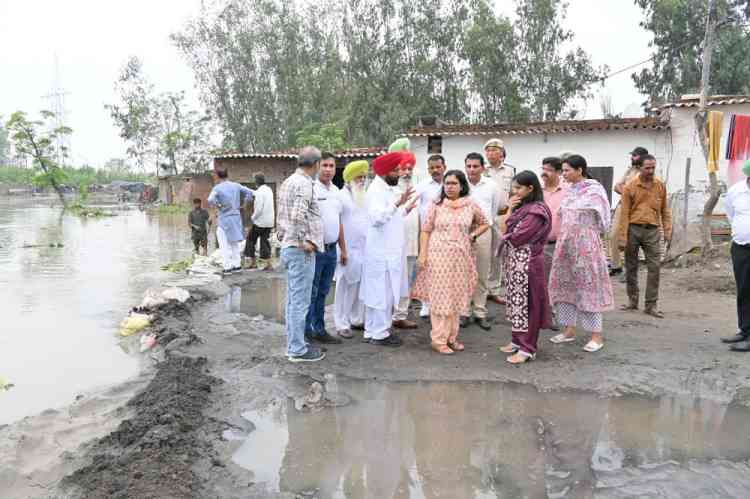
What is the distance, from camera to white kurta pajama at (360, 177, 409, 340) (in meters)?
4.71

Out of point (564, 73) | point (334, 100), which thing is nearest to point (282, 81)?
point (334, 100)

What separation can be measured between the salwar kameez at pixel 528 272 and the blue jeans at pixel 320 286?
1488 mm

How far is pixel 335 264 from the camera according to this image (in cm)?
495

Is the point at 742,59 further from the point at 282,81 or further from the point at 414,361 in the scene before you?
the point at 414,361

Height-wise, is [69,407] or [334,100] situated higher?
[334,100]

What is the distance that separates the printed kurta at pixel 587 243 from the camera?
14.9 feet

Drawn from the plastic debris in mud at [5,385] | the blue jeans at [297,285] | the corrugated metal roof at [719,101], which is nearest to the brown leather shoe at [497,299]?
the blue jeans at [297,285]

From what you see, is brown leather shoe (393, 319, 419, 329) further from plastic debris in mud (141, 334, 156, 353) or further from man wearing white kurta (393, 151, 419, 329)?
plastic debris in mud (141, 334, 156, 353)

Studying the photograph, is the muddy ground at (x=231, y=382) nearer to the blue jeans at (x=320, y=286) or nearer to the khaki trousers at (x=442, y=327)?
the khaki trousers at (x=442, y=327)

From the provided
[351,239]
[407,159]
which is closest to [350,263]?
[351,239]

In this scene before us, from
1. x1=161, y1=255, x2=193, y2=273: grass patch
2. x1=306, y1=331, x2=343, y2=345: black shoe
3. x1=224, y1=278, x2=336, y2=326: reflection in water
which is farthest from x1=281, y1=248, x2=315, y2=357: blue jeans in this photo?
x1=161, y1=255, x2=193, y2=273: grass patch

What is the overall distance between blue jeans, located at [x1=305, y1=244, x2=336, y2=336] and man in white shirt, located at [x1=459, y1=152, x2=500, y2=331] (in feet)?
4.68

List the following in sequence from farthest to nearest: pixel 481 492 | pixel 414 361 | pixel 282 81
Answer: pixel 282 81 → pixel 414 361 → pixel 481 492

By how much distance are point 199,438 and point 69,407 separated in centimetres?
124
